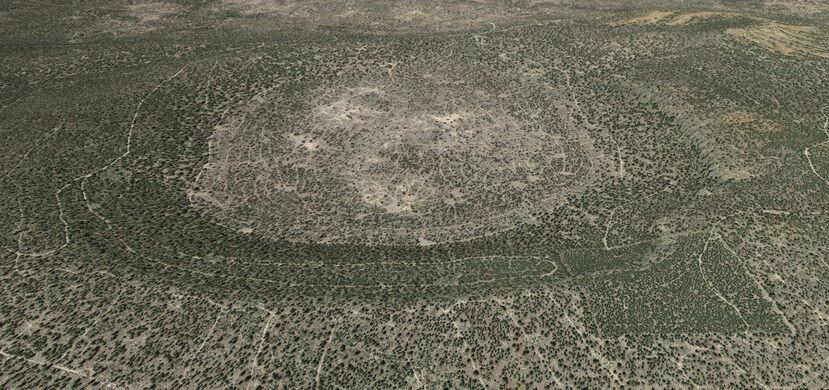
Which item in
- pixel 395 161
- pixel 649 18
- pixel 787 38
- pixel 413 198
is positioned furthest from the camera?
pixel 649 18

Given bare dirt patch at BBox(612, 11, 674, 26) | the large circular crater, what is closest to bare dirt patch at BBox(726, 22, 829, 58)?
bare dirt patch at BBox(612, 11, 674, 26)

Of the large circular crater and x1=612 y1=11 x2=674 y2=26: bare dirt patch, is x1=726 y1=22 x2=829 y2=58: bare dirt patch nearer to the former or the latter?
x1=612 y1=11 x2=674 y2=26: bare dirt patch

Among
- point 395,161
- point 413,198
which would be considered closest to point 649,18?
point 395,161

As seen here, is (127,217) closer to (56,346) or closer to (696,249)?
(56,346)

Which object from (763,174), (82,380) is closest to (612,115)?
(763,174)

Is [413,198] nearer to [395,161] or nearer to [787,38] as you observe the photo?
[395,161]

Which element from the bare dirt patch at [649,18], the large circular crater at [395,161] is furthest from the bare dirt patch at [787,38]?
the large circular crater at [395,161]

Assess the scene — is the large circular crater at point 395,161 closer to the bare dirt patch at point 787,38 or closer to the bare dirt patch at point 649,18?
the bare dirt patch at point 649,18
